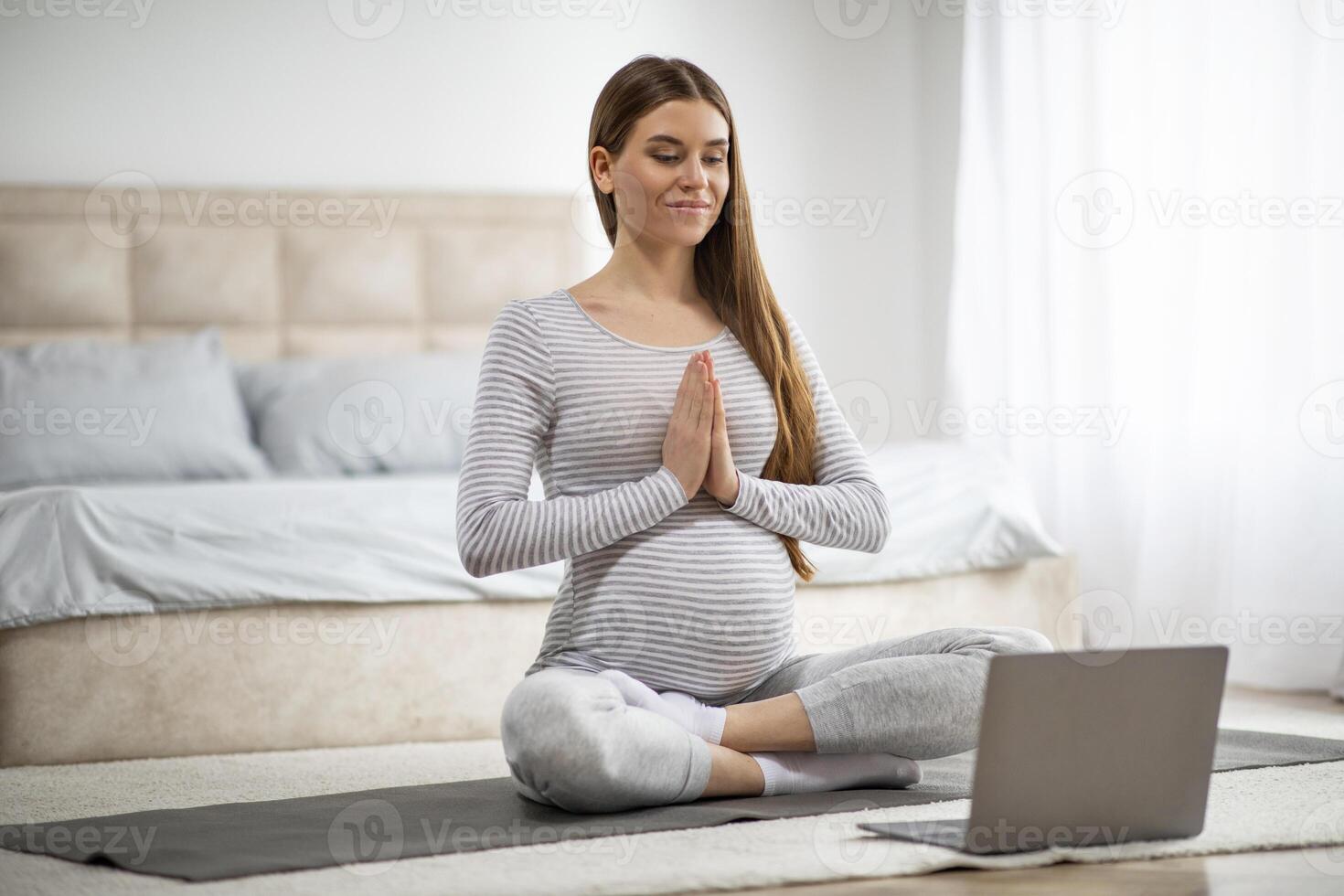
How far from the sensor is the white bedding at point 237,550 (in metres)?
2.51

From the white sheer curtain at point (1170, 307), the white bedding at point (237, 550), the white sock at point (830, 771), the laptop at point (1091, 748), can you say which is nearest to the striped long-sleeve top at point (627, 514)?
the white sock at point (830, 771)

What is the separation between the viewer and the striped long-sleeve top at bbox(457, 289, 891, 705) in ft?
5.93

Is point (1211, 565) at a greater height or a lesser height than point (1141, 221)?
lesser

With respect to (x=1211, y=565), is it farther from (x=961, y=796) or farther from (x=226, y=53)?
(x=226, y=53)

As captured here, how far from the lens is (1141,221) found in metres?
3.71

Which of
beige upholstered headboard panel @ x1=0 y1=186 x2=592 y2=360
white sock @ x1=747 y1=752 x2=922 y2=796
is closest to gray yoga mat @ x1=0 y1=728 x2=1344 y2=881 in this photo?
white sock @ x1=747 y1=752 x2=922 y2=796

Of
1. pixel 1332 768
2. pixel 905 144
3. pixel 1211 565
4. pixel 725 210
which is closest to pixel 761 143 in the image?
pixel 905 144

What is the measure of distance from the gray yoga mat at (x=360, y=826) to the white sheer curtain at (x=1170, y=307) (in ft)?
5.34

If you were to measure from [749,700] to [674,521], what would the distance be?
0.27m

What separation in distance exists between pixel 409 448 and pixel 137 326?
38.5 inches

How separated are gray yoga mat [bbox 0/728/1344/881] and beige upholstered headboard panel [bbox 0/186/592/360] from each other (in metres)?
2.33

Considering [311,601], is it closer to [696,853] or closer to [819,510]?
[819,510]

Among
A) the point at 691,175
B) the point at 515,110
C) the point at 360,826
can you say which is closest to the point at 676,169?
the point at 691,175

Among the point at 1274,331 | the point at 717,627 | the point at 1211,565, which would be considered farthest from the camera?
the point at 1211,565
